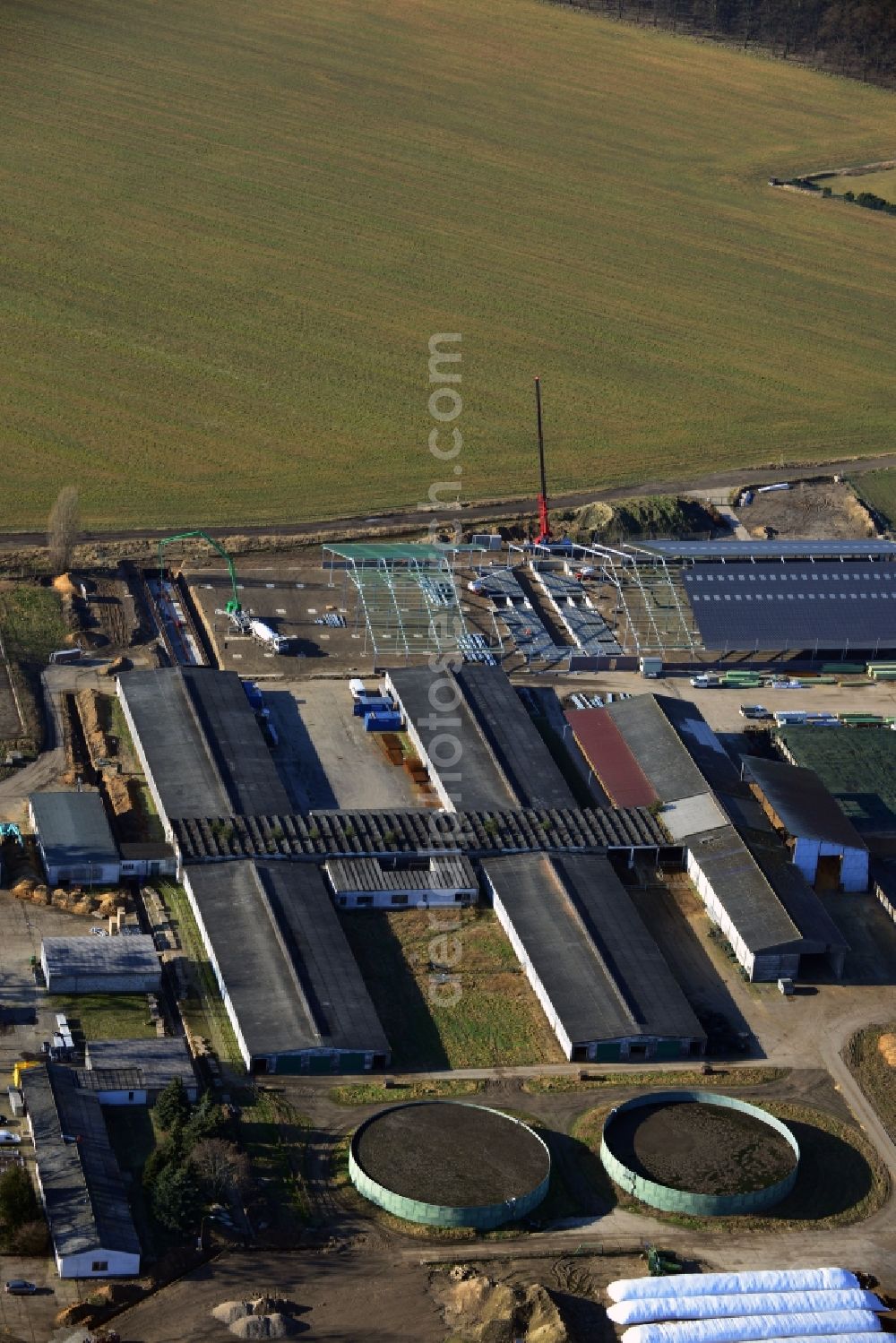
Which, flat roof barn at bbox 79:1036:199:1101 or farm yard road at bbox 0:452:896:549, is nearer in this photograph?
flat roof barn at bbox 79:1036:199:1101

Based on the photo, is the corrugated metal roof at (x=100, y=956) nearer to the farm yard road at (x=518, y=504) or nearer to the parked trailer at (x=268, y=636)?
the parked trailer at (x=268, y=636)

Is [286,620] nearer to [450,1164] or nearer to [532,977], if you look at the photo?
[532,977]

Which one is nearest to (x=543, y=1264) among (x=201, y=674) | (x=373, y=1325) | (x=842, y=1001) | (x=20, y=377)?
(x=373, y=1325)

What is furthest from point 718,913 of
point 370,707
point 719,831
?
point 370,707

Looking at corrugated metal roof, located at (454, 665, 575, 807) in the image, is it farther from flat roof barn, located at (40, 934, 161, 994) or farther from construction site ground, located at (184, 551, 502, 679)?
flat roof barn, located at (40, 934, 161, 994)

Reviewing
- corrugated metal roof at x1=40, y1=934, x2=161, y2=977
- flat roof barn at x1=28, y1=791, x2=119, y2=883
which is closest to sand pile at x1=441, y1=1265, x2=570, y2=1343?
corrugated metal roof at x1=40, y1=934, x2=161, y2=977

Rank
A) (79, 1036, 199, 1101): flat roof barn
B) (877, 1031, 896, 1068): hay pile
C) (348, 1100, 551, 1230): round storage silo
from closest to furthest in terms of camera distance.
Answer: (348, 1100, 551, 1230): round storage silo, (79, 1036, 199, 1101): flat roof barn, (877, 1031, 896, 1068): hay pile

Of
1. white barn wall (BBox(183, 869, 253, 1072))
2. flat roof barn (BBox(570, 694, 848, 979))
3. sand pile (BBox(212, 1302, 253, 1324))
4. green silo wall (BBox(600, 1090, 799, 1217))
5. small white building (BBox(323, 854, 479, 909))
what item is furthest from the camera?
small white building (BBox(323, 854, 479, 909))
